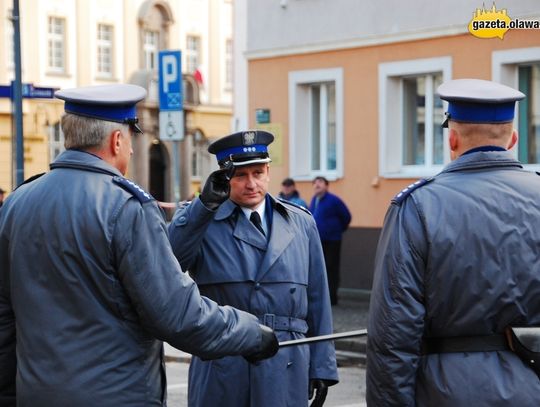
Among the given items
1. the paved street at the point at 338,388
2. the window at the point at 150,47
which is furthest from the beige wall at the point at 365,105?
the window at the point at 150,47

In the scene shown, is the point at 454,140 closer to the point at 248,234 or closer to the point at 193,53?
the point at 248,234

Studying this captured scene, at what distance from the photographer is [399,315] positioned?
13.1ft

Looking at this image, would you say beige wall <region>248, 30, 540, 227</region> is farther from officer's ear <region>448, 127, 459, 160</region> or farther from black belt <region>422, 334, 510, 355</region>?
black belt <region>422, 334, 510, 355</region>

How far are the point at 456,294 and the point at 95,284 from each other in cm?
119

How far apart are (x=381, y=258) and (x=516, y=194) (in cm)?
51

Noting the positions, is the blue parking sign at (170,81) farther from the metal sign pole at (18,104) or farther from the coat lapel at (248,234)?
the coat lapel at (248,234)

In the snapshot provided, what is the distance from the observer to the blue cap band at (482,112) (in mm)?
4152

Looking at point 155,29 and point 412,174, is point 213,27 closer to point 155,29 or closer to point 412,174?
point 155,29

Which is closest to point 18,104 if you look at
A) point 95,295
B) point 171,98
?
point 171,98

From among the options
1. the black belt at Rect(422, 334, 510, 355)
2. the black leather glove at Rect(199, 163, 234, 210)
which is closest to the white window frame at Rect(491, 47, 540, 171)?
the black leather glove at Rect(199, 163, 234, 210)

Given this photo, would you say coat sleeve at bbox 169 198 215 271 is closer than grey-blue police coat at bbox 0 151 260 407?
No

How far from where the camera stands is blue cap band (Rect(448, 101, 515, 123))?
4152 mm

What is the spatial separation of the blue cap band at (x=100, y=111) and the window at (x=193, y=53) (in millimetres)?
43549

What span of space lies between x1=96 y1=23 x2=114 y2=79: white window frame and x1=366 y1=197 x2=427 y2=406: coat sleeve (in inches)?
1576
